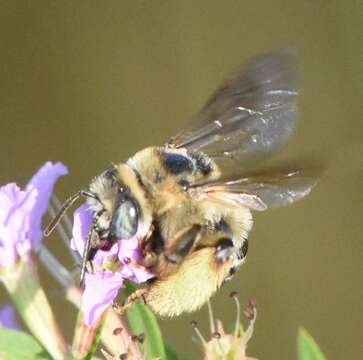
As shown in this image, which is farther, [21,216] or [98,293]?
[21,216]

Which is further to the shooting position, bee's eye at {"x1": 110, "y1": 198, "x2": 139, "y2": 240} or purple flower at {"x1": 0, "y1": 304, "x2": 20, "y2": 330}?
purple flower at {"x1": 0, "y1": 304, "x2": 20, "y2": 330}

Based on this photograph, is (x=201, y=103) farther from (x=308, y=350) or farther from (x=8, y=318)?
(x=308, y=350)

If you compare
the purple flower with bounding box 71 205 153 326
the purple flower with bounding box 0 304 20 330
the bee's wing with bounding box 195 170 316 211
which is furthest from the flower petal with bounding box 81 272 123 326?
the purple flower with bounding box 0 304 20 330

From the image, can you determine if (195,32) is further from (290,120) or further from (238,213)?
(238,213)

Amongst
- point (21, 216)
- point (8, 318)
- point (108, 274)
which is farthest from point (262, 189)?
point (8, 318)

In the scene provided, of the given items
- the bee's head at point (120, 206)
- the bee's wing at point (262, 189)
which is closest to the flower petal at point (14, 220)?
the bee's head at point (120, 206)

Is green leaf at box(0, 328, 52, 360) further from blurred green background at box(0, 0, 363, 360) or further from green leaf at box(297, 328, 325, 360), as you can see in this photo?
blurred green background at box(0, 0, 363, 360)
